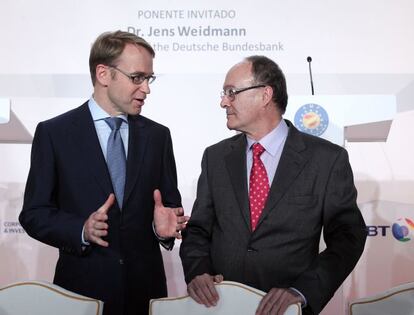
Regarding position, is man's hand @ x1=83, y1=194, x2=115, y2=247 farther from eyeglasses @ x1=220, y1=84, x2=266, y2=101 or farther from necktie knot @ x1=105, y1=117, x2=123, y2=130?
eyeglasses @ x1=220, y1=84, x2=266, y2=101

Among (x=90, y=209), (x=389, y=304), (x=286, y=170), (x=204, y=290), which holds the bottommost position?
(x=389, y=304)

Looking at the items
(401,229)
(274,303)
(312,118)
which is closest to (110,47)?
(312,118)

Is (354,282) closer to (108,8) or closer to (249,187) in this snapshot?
(249,187)

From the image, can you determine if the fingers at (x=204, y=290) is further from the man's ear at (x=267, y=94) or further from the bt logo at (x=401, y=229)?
the bt logo at (x=401, y=229)

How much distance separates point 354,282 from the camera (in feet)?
13.6

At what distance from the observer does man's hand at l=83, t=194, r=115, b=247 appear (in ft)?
7.21

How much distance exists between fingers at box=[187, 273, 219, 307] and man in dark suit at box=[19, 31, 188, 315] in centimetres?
24

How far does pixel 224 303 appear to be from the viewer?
2184mm

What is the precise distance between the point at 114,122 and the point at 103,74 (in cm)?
24

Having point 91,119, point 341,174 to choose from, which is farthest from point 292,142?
point 91,119

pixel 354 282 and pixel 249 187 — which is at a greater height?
pixel 249 187

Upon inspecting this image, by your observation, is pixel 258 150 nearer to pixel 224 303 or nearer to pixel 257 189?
pixel 257 189

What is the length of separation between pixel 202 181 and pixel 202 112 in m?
1.63

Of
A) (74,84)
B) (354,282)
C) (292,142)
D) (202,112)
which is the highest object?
(74,84)
